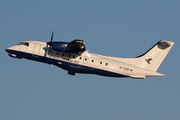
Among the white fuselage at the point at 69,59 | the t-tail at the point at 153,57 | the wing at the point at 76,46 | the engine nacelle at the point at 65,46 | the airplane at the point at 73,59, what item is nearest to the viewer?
the wing at the point at 76,46

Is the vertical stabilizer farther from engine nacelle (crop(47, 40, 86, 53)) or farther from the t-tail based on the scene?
engine nacelle (crop(47, 40, 86, 53))

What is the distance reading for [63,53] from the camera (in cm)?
2952

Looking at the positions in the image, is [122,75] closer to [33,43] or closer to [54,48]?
[54,48]

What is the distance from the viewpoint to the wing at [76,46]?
2795 centimetres

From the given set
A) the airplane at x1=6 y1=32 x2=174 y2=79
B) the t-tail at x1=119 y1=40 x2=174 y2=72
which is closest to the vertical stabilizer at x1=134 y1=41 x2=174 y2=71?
the t-tail at x1=119 y1=40 x2=174 y2=72

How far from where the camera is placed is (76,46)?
28625 mm

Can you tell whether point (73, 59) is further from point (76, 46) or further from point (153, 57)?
point (153, 57)

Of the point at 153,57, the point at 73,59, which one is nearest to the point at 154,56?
the point at 153,57

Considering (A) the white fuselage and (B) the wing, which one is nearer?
(B) the wing

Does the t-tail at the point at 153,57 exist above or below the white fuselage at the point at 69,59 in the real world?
above

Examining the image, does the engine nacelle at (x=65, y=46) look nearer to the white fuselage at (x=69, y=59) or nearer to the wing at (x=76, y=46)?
the wing at (x=76, y=46)

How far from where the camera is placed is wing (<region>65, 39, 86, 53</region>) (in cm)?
2795

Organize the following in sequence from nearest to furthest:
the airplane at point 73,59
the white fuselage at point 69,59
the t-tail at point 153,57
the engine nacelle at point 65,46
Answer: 1. the engine nacelle at point 65,46
2. the airplane at point 73,59
3. the white fuselage at point 69,59
4. the t-tail at point 153,57

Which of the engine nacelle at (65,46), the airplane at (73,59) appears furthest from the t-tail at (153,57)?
the engine nacelle at (65,46)
